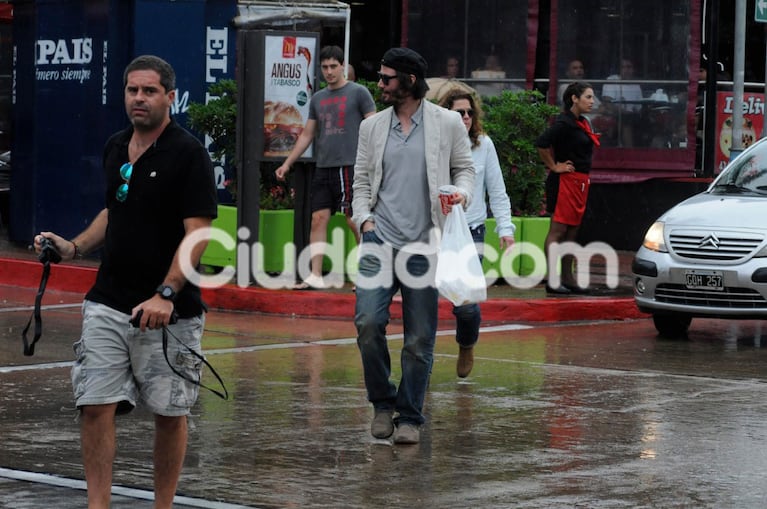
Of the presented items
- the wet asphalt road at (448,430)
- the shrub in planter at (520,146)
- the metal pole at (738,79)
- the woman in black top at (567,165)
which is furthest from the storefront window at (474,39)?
the wet asphalt road at (448,430)

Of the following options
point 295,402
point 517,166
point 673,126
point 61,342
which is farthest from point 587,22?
point 295,402

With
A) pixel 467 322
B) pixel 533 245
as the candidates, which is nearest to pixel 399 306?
pixel 533 245

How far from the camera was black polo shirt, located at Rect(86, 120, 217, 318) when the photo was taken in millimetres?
6188

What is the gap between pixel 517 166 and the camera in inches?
624

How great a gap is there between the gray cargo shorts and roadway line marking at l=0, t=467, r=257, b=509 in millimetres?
644

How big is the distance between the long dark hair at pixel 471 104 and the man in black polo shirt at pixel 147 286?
3.67 m

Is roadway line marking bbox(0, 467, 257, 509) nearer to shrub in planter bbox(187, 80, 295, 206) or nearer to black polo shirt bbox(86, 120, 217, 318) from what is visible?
black polo shirt bbox(86, 120, 217, 318)

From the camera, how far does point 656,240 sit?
12836 millimetres

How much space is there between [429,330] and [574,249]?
7.21 metres

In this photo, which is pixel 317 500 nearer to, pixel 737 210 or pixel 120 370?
pixel 120 370

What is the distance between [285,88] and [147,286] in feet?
27.7

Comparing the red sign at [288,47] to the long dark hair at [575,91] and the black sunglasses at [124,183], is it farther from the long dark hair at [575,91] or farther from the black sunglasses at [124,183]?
the black sunglasses at [124,183]

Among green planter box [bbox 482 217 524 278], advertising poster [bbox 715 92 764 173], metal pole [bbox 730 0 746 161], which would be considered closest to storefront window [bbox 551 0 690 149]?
advertising poster [bbox 715 92 764 173]

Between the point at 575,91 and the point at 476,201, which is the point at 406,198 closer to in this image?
the point at 476,201
